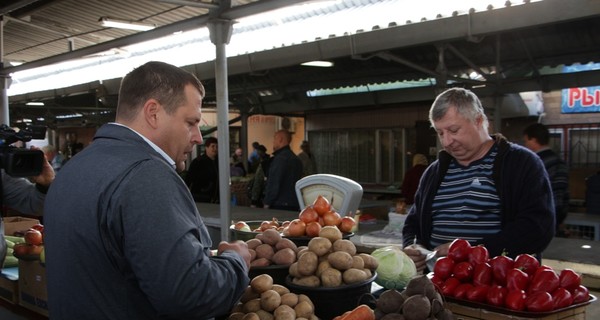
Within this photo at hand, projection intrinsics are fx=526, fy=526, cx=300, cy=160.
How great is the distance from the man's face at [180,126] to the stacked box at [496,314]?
1.04m

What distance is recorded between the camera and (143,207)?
135cm

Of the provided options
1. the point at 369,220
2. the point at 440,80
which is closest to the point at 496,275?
the point at 369,220

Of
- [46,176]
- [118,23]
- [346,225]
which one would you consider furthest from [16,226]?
[346,225]

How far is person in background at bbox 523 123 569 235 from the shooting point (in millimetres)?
4863

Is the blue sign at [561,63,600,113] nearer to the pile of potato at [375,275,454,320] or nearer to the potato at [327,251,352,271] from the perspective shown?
the potato at [327,251,352,271]

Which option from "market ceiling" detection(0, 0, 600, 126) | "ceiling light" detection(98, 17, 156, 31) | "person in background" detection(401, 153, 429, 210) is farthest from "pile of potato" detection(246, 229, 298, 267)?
"person in background" detection(401, 153, 429, 210)

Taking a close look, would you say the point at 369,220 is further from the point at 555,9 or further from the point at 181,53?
the point at 181,53

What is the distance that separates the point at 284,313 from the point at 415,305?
1.49 ft

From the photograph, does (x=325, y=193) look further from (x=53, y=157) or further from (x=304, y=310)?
(x=53, y=157)

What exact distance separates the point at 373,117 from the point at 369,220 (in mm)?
7689

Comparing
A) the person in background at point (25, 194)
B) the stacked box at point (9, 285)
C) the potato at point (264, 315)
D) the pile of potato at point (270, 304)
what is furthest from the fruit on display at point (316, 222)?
the stacked box at point (9, 285)

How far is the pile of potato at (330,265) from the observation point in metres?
1.97

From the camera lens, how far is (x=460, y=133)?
8.26ft

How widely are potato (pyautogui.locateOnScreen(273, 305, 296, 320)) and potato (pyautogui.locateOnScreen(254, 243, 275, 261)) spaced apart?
389 mm
